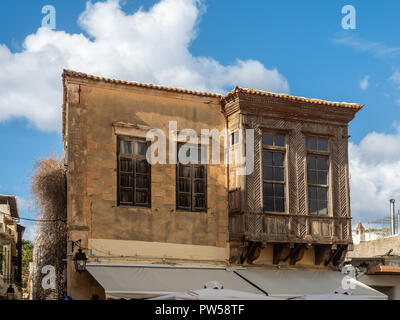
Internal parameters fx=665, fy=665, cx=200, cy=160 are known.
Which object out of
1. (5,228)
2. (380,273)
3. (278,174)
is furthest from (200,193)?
(5,228)

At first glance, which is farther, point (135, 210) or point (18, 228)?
point (18, 228)

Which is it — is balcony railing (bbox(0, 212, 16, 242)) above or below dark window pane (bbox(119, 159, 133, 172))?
below

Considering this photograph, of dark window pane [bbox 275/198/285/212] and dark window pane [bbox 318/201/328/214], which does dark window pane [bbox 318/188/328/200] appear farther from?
dark window pane [bbox 275/198/285/212]

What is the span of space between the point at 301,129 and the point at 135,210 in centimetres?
542

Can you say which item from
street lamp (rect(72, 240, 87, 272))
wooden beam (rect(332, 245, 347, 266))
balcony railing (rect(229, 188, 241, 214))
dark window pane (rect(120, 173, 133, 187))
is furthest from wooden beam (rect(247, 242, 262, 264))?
street lamp (rect(72, 240, 87, 272))

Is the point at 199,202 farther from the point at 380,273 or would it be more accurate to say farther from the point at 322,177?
Result: the point at 380,273

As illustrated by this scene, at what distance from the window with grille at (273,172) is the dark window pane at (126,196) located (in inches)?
148

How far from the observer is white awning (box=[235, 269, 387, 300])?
17422mm

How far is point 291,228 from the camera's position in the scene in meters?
18.4

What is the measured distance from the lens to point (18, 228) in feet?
173

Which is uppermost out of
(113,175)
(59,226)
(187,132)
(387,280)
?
(187,132)

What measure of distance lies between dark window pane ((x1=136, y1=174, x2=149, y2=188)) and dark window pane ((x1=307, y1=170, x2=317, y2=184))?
15.6 ft
